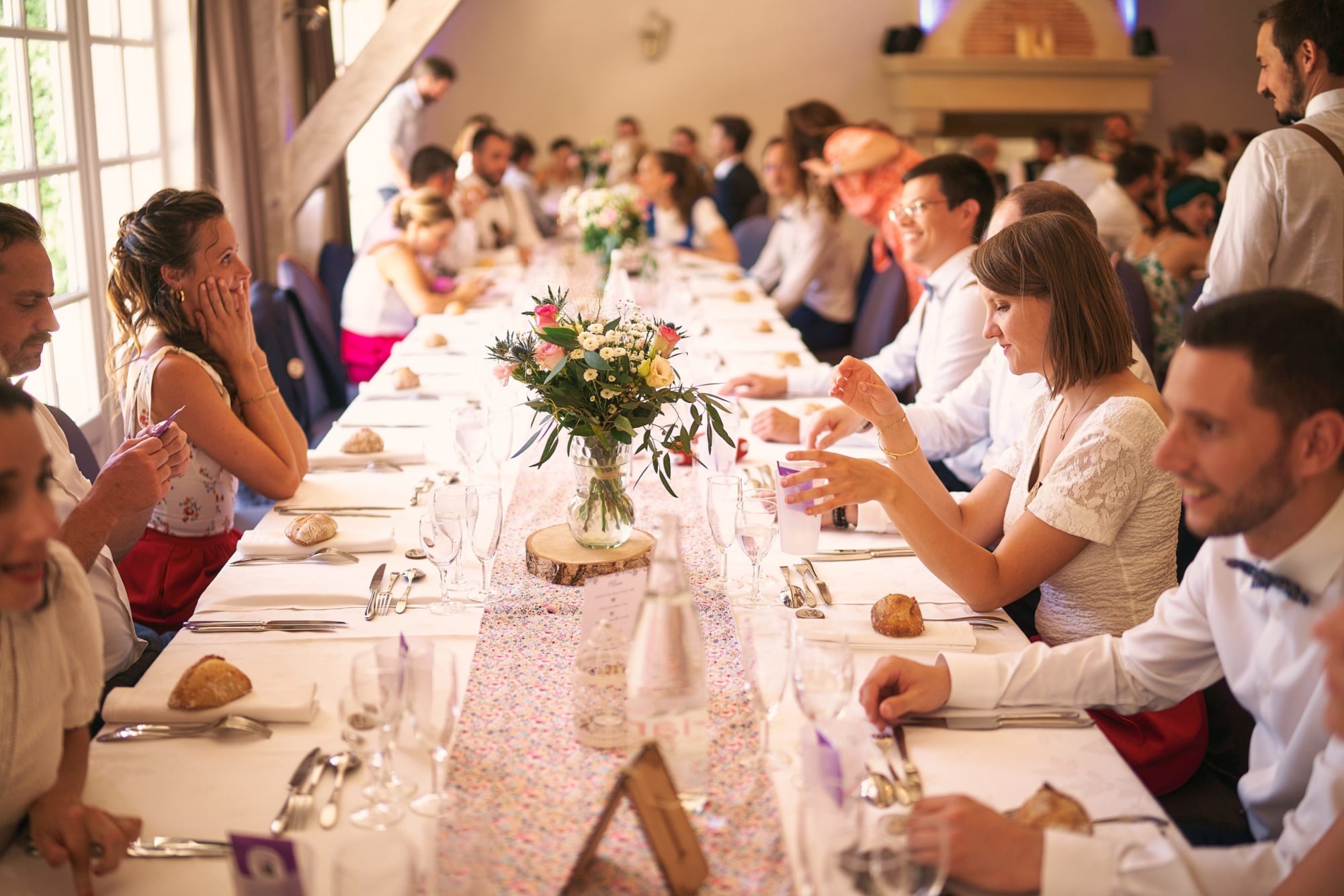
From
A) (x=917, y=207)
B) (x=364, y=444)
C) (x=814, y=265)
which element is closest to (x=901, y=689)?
(x=364, y=444)

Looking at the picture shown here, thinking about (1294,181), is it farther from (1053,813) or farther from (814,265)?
(814,265)

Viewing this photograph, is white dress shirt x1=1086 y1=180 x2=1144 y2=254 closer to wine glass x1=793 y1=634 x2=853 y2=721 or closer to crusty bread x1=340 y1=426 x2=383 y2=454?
crusty bread x1=340 y1=426 x2=383 y2=454

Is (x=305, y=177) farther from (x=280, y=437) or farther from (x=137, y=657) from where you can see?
(x=137, y=657)

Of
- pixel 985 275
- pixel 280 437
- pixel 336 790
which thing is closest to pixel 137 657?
pixel 280 437

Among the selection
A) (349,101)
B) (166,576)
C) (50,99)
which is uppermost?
(349,101)

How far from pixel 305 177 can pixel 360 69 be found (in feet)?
1.87

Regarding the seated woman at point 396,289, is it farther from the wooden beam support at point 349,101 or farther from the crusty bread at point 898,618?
the crusty bread at point 898,618

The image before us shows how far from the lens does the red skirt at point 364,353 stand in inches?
178

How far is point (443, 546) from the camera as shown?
1640 millimetres

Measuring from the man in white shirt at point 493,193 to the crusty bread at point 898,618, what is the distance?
4.74 metres

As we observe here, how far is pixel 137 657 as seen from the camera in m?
1.83

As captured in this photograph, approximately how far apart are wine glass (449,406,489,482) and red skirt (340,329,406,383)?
239cm

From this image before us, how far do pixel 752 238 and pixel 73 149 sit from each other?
155 inches

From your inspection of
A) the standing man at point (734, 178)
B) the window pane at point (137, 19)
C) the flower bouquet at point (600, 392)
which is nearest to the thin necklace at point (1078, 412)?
the flower bouquet at point (600, 392)
